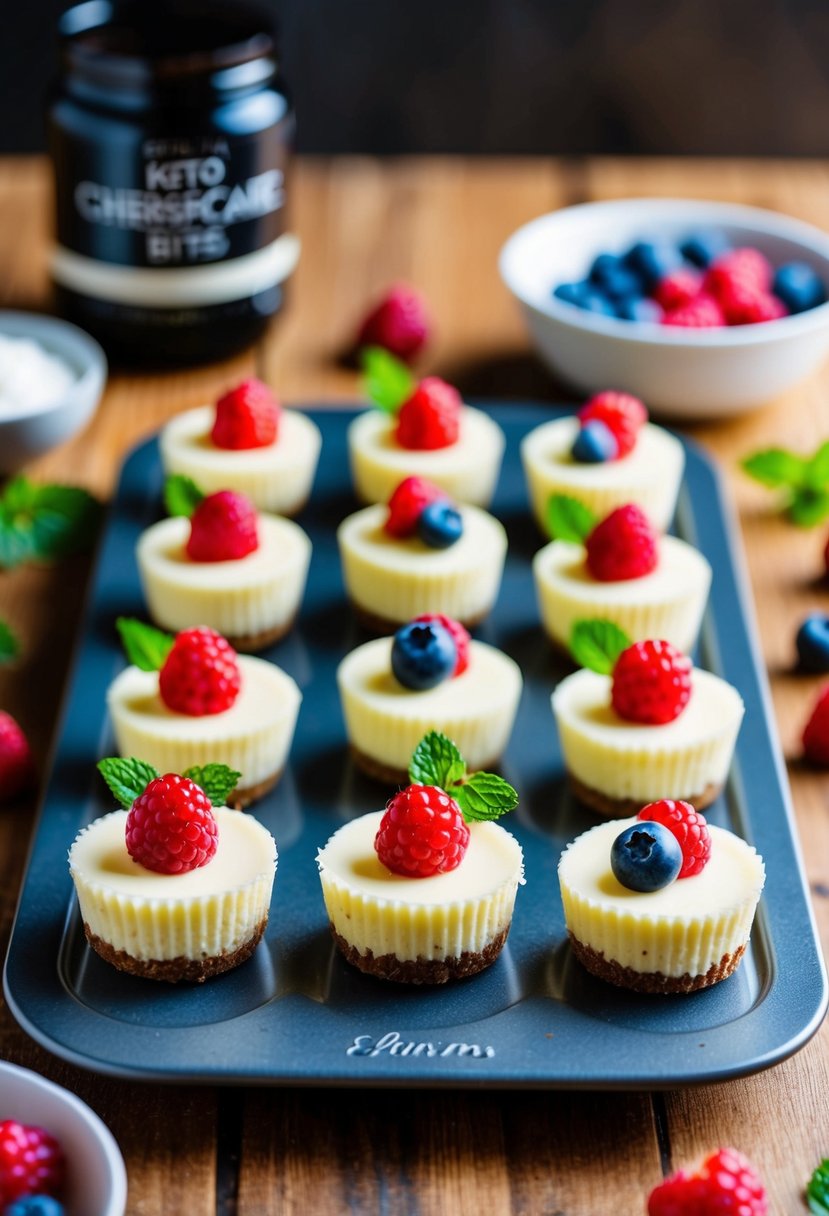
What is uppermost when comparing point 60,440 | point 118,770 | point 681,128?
point 118,770

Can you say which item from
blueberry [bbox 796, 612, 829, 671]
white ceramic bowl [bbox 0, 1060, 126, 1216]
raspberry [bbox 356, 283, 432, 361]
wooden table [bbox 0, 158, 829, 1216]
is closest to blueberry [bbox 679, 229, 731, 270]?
wooden table [bbox 0, 158, 829, 1216]

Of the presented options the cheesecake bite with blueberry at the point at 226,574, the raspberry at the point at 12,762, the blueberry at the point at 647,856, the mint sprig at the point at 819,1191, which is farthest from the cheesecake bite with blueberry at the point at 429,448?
the mint sprig at the point at 819,1191

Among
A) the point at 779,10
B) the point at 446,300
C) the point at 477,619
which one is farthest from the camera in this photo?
the point at 779,10

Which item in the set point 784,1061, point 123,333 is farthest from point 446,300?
point 784,1061

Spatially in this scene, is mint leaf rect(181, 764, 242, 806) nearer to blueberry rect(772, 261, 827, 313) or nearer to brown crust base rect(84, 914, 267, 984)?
brown crust base rect(84, 914, 267, 984)

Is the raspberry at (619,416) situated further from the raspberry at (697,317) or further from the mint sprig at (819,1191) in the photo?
the mint sprig at (819,1191)

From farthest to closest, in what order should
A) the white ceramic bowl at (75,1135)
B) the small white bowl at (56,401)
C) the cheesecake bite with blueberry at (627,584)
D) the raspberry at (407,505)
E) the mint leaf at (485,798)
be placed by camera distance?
1. the small white bowl at (56,401)
2. the raspberry at (407,505)
3. the cheesecake bite with blueberry at (627,584)
4. the mint leaf at (485,798)
5. the white ceramic bowl at (75,1135)

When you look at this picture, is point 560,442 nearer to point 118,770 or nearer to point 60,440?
point 60,440
